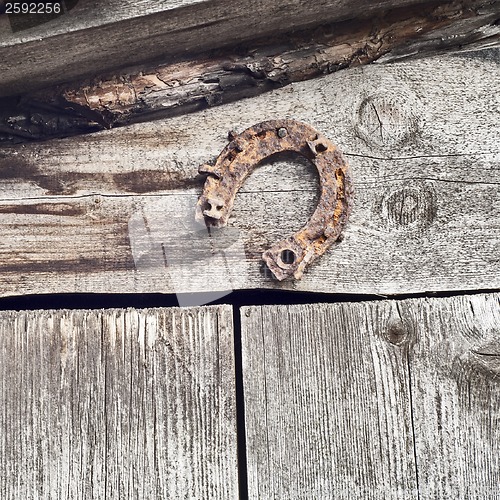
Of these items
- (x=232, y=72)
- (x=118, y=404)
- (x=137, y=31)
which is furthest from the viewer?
(x=232, y=72)

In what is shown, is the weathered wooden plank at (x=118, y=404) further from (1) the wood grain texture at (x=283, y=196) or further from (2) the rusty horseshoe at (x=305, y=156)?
(2) the rusty horseshoe at (x=305, y=156)

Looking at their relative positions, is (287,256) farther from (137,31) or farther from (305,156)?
(137,31)

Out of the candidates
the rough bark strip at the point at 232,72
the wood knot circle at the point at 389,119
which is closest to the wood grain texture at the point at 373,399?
the wood knot circle at the point at 389,119

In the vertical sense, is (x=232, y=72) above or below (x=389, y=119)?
above

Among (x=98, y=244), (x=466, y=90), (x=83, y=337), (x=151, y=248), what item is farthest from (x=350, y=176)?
(x=83, y=337)

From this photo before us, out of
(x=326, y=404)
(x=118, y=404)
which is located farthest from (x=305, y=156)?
(x=118, y=404)

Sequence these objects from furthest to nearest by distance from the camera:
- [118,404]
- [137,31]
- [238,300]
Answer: [238,300], [118,404], [137,31]

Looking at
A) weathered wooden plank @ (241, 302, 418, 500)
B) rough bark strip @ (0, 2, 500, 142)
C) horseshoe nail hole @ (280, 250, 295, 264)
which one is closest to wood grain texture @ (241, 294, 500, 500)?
weathered wooden plank @ (241, 302, 418, 500)

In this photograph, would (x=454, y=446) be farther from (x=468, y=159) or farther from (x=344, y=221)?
(x=468, y=159)

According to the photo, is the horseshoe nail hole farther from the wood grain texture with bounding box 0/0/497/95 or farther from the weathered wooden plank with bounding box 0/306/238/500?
the wood grain texture with bounding box 0/0/497/95
